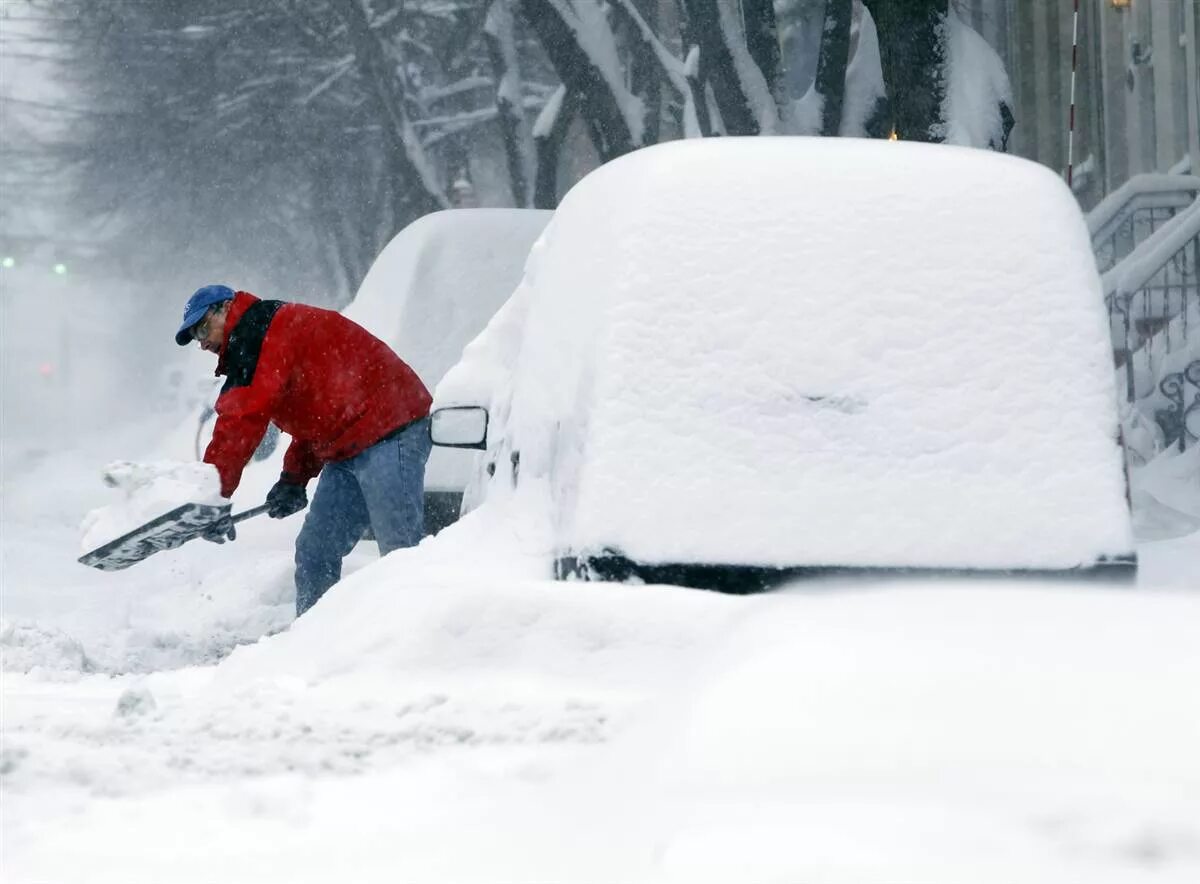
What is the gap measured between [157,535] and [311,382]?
1.02 metres

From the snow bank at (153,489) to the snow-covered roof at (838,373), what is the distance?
1.96 metres

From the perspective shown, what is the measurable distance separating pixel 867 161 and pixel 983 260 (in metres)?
0.36

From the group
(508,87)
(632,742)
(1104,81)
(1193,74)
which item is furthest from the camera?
(1104,81)

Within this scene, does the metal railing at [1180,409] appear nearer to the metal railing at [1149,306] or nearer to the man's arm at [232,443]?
the metal railing at [1149,306]

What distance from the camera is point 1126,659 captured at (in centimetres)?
323

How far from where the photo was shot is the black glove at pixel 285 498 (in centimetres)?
767

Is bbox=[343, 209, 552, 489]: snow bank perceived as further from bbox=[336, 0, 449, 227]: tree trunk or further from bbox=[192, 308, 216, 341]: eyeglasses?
bbox=[336, 0, 449, 227]: tree trunk

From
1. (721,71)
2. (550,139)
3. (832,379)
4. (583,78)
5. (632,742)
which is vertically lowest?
(550,139)

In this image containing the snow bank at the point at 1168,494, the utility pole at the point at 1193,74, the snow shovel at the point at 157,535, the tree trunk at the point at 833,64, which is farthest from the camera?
the utility pole at the point at 1193,74

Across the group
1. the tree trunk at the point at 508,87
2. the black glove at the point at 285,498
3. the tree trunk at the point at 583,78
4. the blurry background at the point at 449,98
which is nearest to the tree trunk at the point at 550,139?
the blurry background at the point at 449,98

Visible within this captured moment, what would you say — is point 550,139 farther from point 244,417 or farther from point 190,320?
point 244,417

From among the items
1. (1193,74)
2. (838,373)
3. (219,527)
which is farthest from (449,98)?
(838,373)

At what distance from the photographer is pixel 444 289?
931cm

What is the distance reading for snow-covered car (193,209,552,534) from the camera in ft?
29.7
